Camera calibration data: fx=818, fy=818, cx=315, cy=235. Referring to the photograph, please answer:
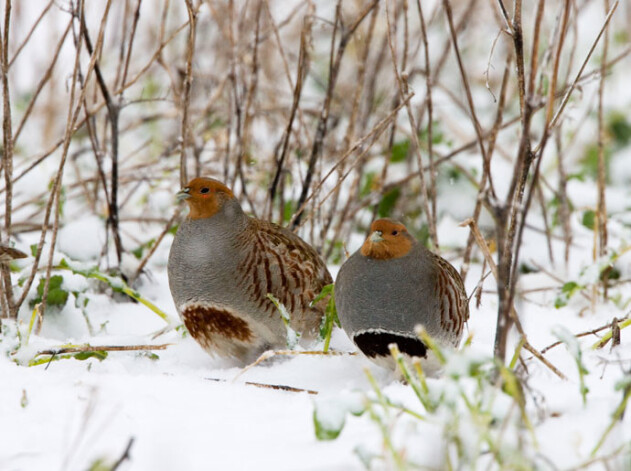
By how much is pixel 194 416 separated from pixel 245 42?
275cm

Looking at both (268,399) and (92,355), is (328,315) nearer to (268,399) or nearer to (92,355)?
(268,399)

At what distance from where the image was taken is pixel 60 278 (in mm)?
2836

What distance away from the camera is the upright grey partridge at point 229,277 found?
2.62 metres

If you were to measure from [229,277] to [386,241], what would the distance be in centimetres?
59

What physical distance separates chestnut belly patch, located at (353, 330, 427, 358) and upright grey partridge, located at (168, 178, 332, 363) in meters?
0.48

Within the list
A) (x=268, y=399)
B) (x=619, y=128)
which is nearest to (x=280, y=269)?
(x=268, y=399)

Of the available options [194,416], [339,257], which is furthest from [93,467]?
[339,257]

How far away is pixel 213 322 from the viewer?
8.69 feet

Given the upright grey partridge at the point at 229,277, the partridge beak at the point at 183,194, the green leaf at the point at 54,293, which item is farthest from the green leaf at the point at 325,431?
the green leaf at the point at 54,293

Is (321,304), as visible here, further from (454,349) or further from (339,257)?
(339,257)

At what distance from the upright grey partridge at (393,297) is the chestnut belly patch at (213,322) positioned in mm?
459

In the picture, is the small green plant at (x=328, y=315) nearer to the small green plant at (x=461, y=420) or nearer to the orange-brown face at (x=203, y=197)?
the orange-brown face at (x=203, y=197)

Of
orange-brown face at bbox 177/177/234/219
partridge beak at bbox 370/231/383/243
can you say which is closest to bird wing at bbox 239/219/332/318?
orange-brown face at bbox 177/177/234/219

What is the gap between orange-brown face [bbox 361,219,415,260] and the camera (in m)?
2.29
